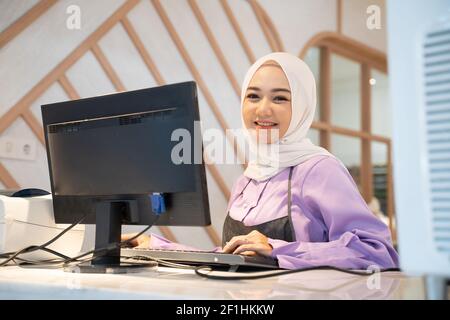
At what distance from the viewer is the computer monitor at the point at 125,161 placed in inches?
35.0

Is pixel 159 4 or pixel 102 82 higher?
pixel 159 4

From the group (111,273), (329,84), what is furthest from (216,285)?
(329,84)

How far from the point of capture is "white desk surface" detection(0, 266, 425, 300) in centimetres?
62

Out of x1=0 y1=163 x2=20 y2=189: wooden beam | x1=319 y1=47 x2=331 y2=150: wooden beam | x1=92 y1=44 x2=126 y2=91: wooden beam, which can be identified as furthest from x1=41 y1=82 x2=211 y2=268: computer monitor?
x1=319 y1=47 x2=331 y2=150: wooden beam

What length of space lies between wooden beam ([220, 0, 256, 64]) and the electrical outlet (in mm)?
1223

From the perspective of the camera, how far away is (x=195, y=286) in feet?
2.27

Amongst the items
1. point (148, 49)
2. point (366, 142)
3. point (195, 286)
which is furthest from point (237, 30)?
point (195, 286)

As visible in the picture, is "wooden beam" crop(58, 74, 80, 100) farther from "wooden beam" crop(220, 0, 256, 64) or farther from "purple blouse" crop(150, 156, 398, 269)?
"wooden beam" crop(220, 0, 256, 64)

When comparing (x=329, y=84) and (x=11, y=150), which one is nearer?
(x=11, y=150)

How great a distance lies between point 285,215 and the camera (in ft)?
3.86

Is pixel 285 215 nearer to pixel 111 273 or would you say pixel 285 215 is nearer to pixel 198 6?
pixel 111 273

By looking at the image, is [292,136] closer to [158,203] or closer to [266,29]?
[158,203]

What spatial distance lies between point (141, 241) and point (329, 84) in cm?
253

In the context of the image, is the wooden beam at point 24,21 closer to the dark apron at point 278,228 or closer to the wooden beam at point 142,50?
the wooden beam at point 142,50
